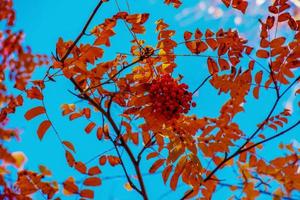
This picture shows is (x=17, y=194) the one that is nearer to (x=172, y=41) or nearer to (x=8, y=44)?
(x=8, y=44)

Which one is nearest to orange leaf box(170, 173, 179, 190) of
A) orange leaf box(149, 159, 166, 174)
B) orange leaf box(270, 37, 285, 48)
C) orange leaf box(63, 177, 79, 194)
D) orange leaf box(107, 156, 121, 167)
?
orange leaf box(149, 159, 166, 174)

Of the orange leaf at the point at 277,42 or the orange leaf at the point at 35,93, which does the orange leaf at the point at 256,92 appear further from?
the orange leaf at the point at 35,93

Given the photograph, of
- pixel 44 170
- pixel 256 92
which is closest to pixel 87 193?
pixel 44 170

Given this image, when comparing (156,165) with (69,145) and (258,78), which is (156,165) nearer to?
(69,145)

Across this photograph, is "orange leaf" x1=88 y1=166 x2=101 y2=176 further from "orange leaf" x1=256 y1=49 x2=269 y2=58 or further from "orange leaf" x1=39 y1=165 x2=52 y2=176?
"orange leaf" x1=256 y1=49 x2=269 y2=58

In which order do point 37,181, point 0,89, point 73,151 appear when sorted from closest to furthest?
point 0,89 → point 37,181 → point 73,151

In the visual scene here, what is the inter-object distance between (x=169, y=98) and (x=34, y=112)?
2.51ft

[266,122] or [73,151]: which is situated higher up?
[266,122]

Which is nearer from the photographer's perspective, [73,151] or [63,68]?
[63,68]

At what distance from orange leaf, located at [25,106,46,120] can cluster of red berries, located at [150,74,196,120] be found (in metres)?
0.62

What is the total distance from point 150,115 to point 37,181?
742 mm

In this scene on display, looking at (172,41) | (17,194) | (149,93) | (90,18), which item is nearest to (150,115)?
(149,93)

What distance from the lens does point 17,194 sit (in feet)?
7.91

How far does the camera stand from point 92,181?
261 cm
